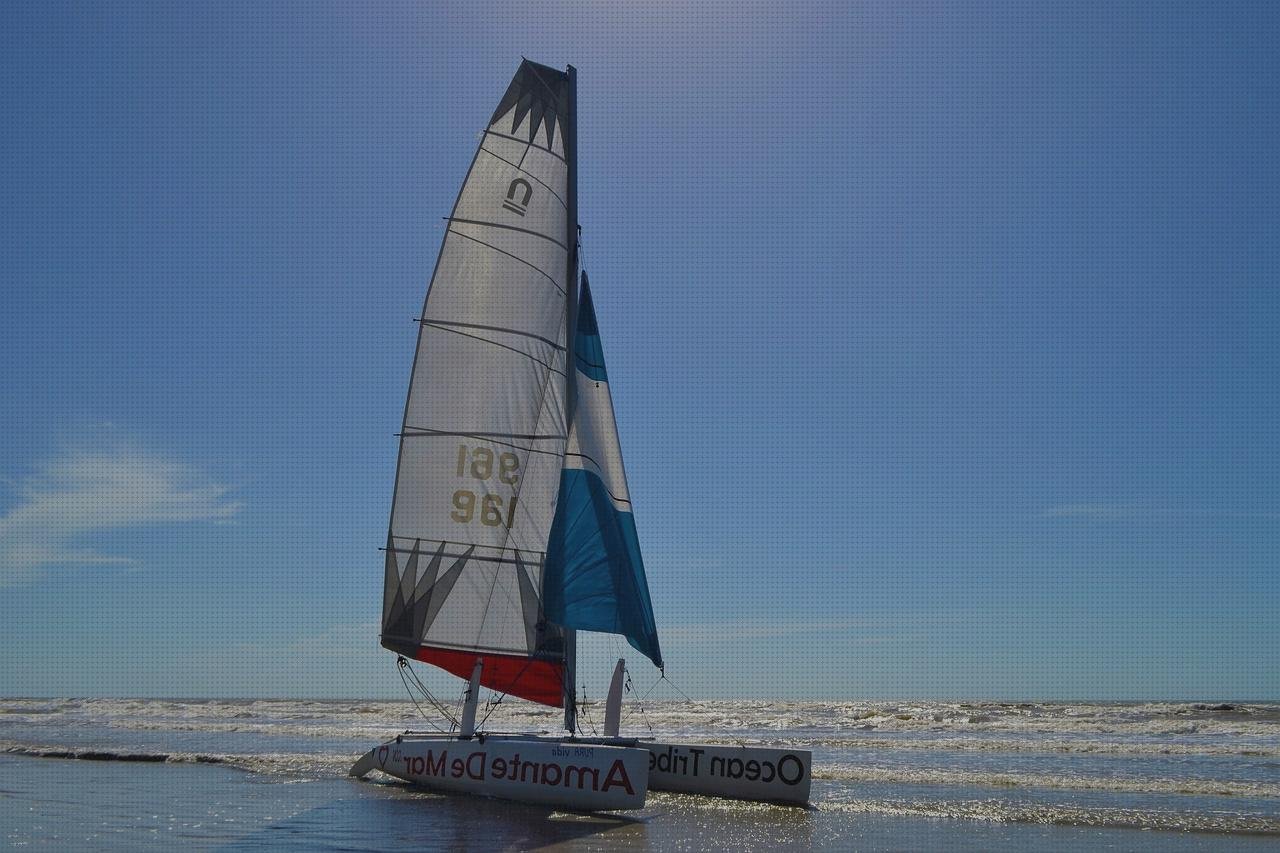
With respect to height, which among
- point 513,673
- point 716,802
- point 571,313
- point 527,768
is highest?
point 571,313

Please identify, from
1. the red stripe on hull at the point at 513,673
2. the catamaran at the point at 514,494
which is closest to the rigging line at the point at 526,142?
the catamaran at the point at 514,494

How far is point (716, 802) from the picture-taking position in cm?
1492

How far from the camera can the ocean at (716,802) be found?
11.8 m

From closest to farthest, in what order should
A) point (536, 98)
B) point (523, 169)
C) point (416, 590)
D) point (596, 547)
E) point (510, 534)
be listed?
point (596, 547)
point (416, 590)
point (510, 534)
point (523, 169)
point (536, 98)

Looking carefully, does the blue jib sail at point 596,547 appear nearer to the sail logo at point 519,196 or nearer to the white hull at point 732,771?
the white hull at point 732,771

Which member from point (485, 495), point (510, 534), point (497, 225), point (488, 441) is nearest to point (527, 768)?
point (510, 534)

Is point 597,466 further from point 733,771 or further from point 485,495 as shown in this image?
point 733,771

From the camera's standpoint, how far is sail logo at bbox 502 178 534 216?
17031mm

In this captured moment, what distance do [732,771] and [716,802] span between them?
52cm

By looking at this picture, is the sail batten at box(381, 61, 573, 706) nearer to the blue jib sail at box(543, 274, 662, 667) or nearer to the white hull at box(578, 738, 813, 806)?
the blue jib sail at box(543, 274, 662, 667)

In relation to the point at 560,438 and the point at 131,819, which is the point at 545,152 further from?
the point at 131,819

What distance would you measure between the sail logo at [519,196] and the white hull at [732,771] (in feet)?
28.2

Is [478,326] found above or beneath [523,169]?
beneath

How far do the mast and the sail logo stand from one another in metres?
0.77
